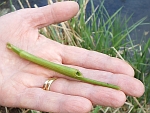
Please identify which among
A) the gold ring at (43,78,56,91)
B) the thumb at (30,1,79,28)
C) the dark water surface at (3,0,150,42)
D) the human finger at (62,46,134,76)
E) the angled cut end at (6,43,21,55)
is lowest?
the dark water surface at (3,0,150,42)

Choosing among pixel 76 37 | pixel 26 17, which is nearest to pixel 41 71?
pixel 26 17

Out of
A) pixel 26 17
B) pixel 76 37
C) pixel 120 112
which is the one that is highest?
pixel 26 17

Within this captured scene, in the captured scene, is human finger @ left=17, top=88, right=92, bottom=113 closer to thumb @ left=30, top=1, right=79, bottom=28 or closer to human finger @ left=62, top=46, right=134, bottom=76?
human finger @ left=62, top=46, right=134, bottom=76

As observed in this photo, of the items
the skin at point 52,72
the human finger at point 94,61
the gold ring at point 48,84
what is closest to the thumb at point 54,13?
the skin at point 52,72

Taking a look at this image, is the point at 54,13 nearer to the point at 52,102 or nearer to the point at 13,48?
the point at 13,48

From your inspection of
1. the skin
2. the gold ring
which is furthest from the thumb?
the gold ring

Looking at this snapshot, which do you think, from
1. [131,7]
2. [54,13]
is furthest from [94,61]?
[131,7]

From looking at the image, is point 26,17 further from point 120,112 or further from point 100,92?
point 120,112

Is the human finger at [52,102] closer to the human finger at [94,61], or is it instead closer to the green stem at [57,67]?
the green stem at [57,67]
